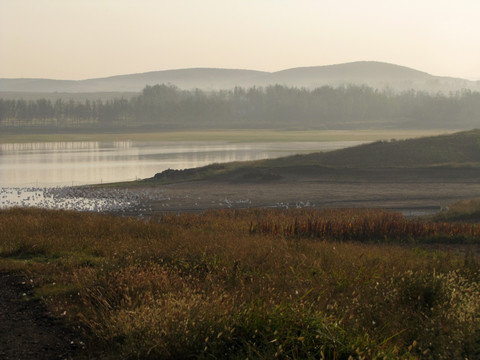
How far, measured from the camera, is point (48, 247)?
16.4 m

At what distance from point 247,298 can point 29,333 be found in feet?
11.1

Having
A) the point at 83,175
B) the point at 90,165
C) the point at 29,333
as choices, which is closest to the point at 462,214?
the point at 29,333

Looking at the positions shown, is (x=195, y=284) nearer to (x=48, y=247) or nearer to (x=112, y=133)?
(x=48, y=247)

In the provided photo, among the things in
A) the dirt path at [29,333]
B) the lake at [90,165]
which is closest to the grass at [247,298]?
the dirt path at [29,333]

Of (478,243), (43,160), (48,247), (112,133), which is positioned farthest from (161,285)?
(112,133)

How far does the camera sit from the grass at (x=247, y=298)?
28.4 ft

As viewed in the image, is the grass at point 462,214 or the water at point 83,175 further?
the water at point 83,175

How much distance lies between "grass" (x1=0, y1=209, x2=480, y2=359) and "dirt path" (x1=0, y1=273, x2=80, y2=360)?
279mm

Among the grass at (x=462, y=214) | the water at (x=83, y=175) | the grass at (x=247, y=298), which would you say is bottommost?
the water at (x=83, y=175)

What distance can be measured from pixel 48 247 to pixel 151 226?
4.56m

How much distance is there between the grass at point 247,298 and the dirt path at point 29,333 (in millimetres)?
279

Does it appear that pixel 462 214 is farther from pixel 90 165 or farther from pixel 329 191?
pixel 90 165

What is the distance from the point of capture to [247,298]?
10.6 meters

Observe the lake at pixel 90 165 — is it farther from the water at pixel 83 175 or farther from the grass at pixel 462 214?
the grass at pixel 462 214
